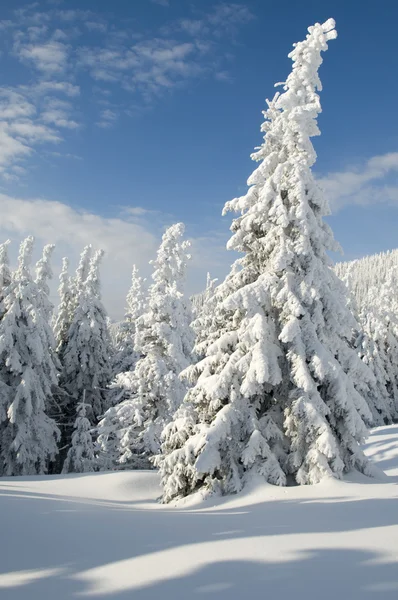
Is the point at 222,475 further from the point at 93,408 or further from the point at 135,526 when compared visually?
the point at 93,408

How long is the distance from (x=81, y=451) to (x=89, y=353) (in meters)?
6.17

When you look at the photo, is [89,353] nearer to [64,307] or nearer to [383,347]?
[64,307]

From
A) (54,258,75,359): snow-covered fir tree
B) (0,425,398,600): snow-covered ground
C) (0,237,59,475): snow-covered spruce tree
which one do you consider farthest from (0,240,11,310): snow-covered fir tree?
(0,425,398,600): snow-covered ground

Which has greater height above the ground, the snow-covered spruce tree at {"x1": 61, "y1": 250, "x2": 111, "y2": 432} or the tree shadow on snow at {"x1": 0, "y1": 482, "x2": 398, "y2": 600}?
the snow-covered spruce tree at {"x1": 61, "y1": 250, "x2": 111, "y2": 432}

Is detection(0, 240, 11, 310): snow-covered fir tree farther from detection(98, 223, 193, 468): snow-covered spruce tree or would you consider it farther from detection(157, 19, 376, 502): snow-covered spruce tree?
detection(157, 19, 376, 502): snow-covered spruce tree

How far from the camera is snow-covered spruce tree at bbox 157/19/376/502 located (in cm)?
1084

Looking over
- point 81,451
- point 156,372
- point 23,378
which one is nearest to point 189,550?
point 156,372

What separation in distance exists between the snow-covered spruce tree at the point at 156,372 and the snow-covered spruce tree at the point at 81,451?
3633 mm

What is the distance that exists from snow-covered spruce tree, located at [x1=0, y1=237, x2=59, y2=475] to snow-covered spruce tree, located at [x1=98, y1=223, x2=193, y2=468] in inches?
166

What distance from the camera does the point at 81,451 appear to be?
81.7 ft

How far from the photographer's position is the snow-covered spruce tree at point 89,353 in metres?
27.6

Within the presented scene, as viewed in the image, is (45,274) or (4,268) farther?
(45,274)

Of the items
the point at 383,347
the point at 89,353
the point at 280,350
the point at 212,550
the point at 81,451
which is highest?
the point at 89,353

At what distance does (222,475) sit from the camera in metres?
11.1
